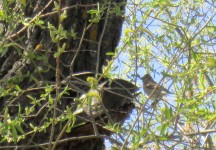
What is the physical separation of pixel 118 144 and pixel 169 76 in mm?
302

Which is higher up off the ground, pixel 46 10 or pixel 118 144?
pixel 46 10

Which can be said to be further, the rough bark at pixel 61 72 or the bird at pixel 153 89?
the rough bark at pixel 61 72

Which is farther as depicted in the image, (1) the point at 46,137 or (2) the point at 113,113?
(2) the point at 113,113

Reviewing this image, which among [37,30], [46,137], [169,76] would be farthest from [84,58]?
[169,76]

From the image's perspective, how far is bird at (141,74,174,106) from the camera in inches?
77.6

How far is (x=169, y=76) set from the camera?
1858 millimetres

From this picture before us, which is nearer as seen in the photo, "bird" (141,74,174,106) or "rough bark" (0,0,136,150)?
"bird" (141,74,174,106)

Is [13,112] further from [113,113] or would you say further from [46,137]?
[113,113]

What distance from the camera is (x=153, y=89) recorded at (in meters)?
2.07

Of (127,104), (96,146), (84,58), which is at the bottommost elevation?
(96,146)

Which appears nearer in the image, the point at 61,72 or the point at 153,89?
the point at 153,89

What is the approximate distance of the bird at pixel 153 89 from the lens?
197 cm

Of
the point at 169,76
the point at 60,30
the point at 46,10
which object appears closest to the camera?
the point at 60,30

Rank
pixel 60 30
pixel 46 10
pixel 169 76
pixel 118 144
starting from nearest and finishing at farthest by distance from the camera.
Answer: pixel 60 30 < pixel 169 76 < pixel 118 144 < pixel 46 10
